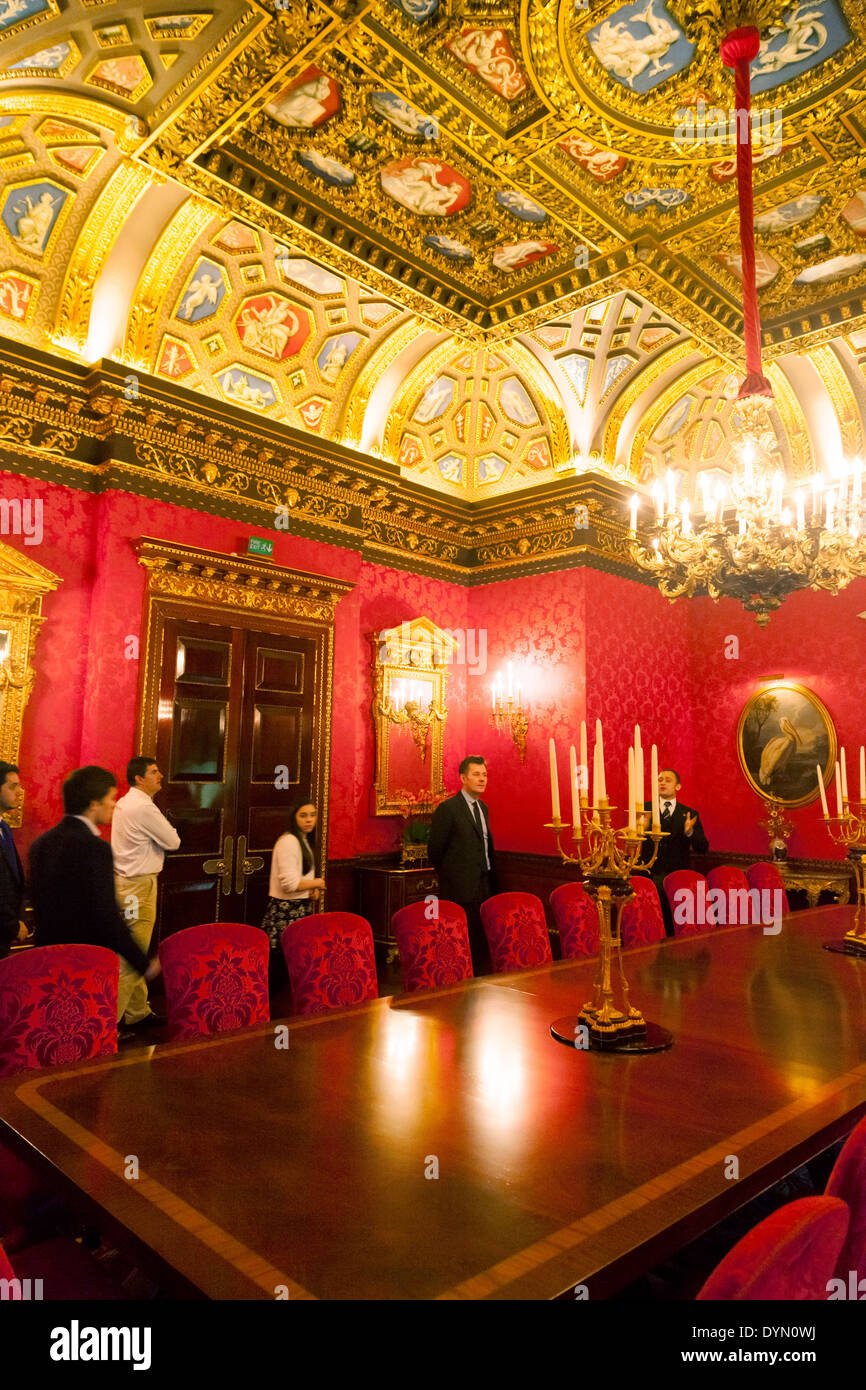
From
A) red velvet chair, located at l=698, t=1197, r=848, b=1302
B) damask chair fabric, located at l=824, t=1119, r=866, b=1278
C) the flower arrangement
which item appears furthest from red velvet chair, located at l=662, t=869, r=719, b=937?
red velvet chair, located at l=698, t=1197, r=848, b=1302

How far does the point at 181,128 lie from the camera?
4.06 m

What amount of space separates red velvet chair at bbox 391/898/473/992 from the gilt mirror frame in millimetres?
3937

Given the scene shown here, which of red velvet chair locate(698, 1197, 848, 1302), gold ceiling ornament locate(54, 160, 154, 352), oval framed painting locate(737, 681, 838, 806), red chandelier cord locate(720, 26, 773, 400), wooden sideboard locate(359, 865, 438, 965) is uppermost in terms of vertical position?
gold ceiling ornament locate(54, 160, 154, 352)

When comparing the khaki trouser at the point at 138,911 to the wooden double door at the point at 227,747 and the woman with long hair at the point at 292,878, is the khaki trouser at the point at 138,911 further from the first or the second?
the woman with long hair at the point at 292,878

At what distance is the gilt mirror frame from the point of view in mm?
7836

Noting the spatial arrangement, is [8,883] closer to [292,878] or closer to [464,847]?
[292,878]

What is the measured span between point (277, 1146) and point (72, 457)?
5.29 meters

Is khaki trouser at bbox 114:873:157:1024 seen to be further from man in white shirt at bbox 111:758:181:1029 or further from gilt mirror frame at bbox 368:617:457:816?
gilt mirror frame at bbox 368:617:457:816

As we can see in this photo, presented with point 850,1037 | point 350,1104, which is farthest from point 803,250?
point 350,1104

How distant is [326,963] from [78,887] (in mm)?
1027

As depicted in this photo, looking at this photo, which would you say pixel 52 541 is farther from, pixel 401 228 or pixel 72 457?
pixel 401 228

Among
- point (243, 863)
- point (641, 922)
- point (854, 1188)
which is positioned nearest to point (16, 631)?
point (243, 863)

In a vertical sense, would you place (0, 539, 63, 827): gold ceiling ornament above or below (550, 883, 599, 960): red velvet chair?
above

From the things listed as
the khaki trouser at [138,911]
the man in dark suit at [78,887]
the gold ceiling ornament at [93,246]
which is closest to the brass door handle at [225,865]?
the khaki trouser at [138,911]
